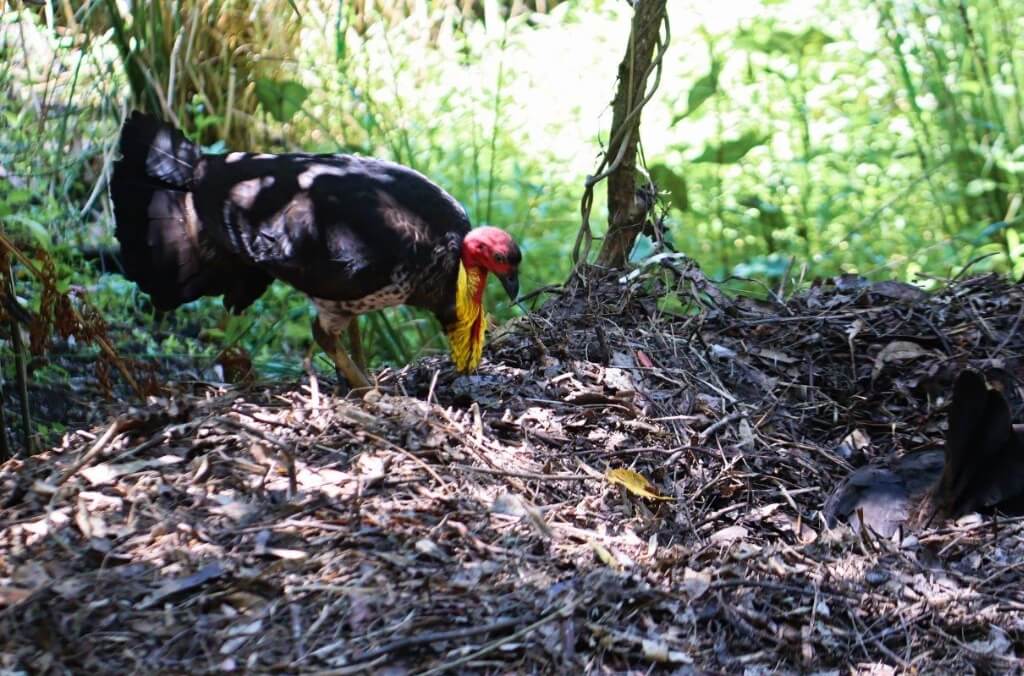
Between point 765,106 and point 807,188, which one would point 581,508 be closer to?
point 807,188

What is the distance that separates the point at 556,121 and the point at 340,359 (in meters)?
4.29

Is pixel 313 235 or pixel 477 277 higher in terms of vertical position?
pixel 313 235

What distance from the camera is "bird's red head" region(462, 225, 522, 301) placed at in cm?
396

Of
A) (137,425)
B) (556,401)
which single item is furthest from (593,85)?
(137,425)

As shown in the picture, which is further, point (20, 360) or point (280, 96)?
point (280, 96)

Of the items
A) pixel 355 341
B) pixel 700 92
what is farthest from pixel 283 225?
pixel 700 92

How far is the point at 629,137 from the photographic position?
4.19 meters

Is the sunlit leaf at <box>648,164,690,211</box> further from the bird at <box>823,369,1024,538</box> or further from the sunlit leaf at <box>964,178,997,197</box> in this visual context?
the bird at <box>823,369,1024,538</box>

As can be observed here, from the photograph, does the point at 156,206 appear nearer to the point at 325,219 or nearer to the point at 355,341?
the point at 325,219

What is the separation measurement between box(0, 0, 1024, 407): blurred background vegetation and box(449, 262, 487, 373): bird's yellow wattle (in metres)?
1.10

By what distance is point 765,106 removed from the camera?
7.21m

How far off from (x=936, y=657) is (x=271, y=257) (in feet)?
8.36

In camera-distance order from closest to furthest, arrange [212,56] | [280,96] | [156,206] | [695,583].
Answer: [695,583] → [156,206] → [280,96] → [212,56]

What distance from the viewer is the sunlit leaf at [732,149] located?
20.9ft
